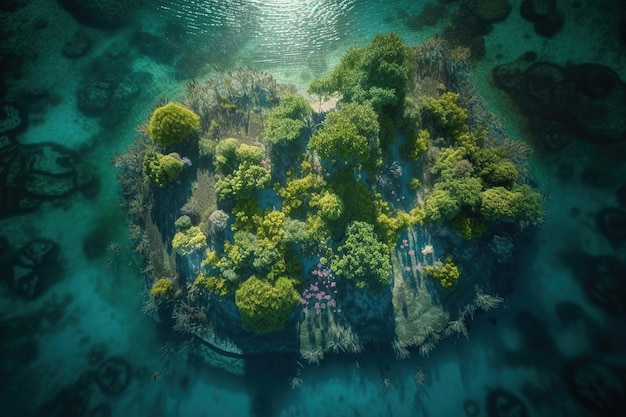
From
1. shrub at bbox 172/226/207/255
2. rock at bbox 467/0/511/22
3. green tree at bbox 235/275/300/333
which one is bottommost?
green tree at bbox 235/275/300/333

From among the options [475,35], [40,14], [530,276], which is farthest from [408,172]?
[40,14]

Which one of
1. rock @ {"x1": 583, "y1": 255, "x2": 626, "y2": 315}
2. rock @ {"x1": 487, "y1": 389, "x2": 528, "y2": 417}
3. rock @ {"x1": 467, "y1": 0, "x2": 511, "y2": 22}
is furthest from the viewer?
rock @ {"x1": 467, "y1": 0, "x2": 511, "y2": 22}

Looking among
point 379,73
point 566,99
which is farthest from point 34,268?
point 566,99

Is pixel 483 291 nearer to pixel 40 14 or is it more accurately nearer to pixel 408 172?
pixel 408 172

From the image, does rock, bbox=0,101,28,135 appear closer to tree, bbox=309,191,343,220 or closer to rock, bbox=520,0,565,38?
tree, bbox=309,191,343,220

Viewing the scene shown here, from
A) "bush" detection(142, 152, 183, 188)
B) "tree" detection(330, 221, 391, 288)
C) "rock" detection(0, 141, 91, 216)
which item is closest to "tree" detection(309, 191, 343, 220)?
"tree" detection(330, 221, 391, 288)

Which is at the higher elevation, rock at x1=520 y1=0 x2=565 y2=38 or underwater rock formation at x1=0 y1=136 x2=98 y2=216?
rock at x1=520 y1=0 x2=565 y2=38

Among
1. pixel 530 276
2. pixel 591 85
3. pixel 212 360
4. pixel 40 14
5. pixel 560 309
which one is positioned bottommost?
pixel 212 360
